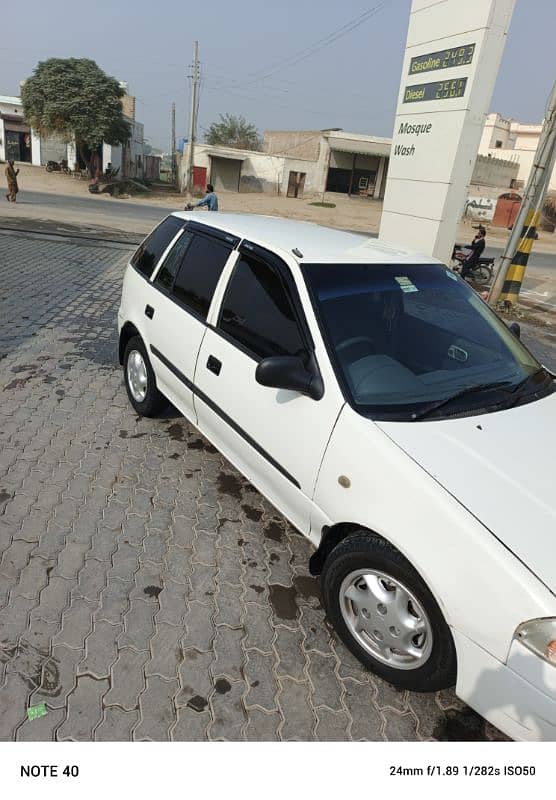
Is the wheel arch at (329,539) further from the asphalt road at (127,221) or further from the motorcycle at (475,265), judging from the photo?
the motorcycle at (475,265)

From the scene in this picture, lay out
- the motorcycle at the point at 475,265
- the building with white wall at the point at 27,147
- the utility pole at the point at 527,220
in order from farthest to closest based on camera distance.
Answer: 1. the building with white wall at the point at 27,147
2. the motorcycle at the point at 475,265
3. the utility pole at the point at 527,220

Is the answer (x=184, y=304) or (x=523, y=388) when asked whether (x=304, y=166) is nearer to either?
(x=184, y=304)

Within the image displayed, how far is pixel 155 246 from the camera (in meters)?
4.11

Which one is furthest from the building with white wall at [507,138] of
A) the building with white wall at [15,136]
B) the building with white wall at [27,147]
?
the building with white wall at [15,136]

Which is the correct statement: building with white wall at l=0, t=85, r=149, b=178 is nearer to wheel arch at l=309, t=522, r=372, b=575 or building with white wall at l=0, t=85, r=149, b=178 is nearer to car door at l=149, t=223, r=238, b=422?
car door at l=149, t=223, r=238, b=422

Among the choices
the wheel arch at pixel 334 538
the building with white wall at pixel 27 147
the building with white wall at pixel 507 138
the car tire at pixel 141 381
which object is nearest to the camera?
the wheel arch at pixel 334 538

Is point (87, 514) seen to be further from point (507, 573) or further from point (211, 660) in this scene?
point (507, 573)

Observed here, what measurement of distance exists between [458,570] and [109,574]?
6.16 feet

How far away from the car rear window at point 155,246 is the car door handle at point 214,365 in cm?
130

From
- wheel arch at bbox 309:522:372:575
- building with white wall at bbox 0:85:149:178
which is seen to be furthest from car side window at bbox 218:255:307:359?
building with white wall at bbox 0:85:149:178

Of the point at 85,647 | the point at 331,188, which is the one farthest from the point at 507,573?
the point at 331,188

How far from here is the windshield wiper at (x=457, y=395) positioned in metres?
2.33

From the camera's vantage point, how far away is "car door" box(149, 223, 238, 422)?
3.30m

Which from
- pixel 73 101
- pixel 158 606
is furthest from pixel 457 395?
pixel 73 101
